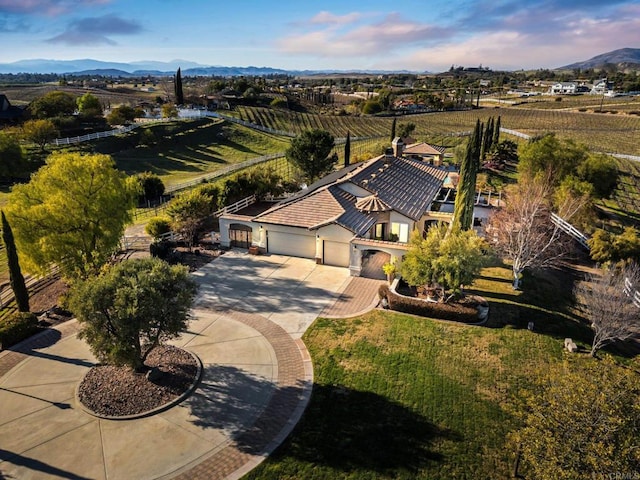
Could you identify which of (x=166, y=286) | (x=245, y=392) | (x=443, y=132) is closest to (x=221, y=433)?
(x=245, y=392)

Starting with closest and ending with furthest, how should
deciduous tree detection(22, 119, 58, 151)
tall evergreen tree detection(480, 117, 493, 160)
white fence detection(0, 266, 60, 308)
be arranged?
white fence detection(0, 266, 60, 308) → deciduous tree detection(22, 119, 58, 151) → tall evergreen tree detection(480, 117, 493, 160)

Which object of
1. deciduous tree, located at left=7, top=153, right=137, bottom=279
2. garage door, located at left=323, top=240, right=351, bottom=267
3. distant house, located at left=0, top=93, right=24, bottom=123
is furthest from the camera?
distant house, located at left=0, top=93, right=24, bottom=123

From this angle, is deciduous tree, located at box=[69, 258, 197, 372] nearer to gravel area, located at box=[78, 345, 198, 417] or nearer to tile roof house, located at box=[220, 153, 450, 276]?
gravel area, located at box=[78, 345, 198, 417]

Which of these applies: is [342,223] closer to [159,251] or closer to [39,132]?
[159,251]

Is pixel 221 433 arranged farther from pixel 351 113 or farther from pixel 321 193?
pixel 351 113

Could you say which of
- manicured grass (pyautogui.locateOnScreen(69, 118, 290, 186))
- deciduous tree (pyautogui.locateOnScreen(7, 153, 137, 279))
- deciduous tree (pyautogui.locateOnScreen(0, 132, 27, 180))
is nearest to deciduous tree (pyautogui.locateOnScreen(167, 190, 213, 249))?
deciduous tree (pyautogui.locateOnScreen(7, 153, 137, 279))

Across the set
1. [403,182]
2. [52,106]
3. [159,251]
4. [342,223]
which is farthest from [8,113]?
[342,223]

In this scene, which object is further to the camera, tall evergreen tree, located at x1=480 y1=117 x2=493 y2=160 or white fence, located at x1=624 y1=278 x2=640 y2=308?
tall evergreen tree, located at x1=480 y1=117 x2=493 y2=160
